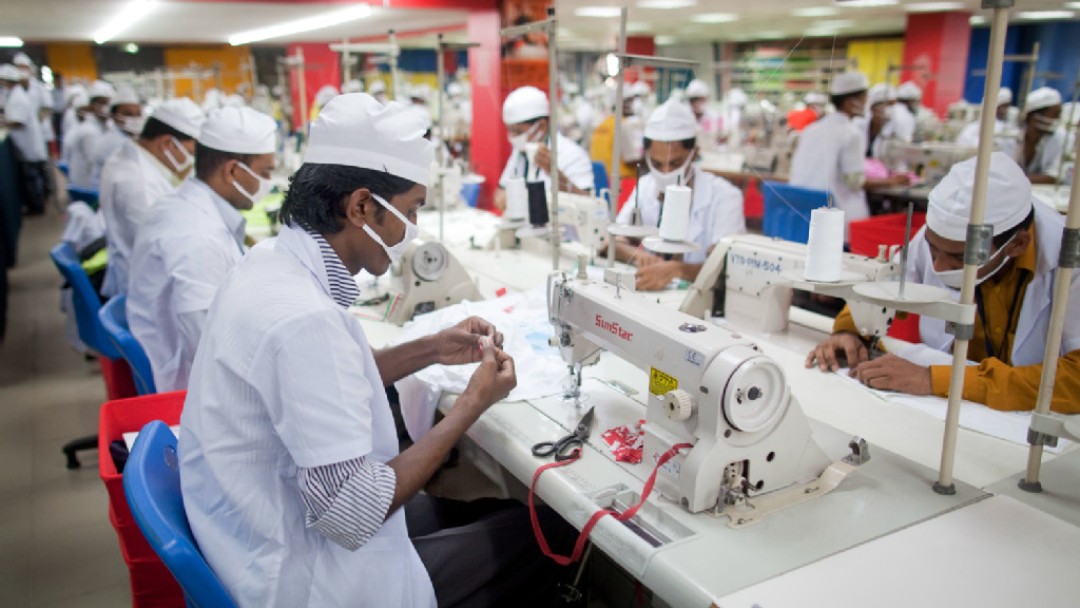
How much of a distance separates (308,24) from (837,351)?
27.1 feet

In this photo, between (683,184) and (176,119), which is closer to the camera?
(683,184)

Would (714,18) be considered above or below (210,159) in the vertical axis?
above

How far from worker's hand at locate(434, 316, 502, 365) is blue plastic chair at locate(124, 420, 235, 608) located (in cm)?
71

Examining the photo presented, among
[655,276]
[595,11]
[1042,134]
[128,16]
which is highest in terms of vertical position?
[595,11]

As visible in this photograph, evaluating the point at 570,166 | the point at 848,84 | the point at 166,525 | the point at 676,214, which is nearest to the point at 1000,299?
the point at 676,214

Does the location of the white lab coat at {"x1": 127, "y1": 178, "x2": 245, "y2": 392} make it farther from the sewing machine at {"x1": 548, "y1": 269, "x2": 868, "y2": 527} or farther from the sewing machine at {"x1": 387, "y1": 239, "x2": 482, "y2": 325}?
the sewing machine at {"x1": 548, "y1": 269, "x2": 868, "y2": 527}

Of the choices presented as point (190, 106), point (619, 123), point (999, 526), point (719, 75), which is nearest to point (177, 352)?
point (619, 123)

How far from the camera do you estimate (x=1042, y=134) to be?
21.2ft

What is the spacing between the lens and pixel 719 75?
1689 cm

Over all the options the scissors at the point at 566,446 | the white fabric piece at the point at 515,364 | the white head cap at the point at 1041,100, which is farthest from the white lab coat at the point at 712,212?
the white head cap at the point at 1041,100

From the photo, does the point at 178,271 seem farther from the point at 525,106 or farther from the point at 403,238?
the point at 525,106

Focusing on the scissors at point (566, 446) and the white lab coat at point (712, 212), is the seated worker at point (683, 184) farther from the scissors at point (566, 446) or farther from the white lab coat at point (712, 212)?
the scissors at point (566, 446)

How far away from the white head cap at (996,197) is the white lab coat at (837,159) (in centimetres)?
322

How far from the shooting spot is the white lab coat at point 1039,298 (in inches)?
71.7
